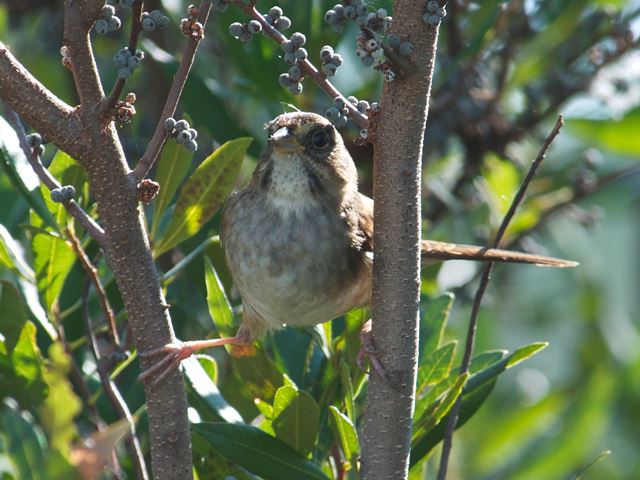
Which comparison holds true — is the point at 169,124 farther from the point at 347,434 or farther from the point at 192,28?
the point at 347,434

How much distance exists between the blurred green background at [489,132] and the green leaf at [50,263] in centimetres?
36

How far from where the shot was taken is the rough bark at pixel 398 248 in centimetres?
195

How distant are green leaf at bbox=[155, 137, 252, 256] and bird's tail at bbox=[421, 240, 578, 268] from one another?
71cm

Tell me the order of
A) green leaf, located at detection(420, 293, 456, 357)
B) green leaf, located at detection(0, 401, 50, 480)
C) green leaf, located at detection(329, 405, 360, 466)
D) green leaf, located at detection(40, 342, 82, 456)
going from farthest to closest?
green leaf, located at detection(420, 293, 456, 357) < green leaf, located at detection(329, 405, 360, 466) < green leaf, located at detection(0, 401, 50, 480) < green leaf, located at detection(40, 342, 82, 456)

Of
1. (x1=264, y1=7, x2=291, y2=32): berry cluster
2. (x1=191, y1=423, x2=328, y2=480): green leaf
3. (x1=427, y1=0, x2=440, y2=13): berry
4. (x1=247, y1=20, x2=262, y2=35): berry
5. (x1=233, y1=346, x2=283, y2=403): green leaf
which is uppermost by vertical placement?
(x1=264, y1=7, x2=291, y2=32): berry cluster

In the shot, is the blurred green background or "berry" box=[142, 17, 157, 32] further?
the blurred green background

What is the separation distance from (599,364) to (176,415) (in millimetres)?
3475

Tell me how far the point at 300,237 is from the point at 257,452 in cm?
90

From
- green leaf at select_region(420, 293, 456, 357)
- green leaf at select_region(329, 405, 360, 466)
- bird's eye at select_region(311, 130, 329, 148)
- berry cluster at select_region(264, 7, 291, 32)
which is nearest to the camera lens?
berry cluster at select_region(264, 7, 291, 32)

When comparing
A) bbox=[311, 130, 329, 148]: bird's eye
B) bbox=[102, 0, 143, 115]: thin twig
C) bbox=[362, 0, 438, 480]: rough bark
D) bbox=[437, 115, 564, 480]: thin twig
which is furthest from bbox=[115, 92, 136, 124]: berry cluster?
bbox=[311, 130, 329, 148]: bird's eye

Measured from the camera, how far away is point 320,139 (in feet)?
10.3

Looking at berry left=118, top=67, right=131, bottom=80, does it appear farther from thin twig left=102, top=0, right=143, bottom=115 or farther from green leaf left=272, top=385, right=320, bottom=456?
green leaf left=272, top=385, right=320, bottom=456

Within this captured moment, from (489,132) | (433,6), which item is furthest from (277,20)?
(489,132)

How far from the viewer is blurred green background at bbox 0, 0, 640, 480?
10.9 ft
